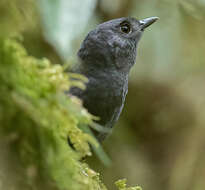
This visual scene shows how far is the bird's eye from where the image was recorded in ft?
10.9

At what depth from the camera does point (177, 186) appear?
19.4 feet

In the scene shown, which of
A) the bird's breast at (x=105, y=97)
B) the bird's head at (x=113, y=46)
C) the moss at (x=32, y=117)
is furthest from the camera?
the bird's head at (x=113, y=46)

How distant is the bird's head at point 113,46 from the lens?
9.75ft

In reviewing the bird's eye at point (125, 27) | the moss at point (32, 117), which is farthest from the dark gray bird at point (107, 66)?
the moss at point (32, 117)

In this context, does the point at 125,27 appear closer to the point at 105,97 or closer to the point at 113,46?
the point at 113,46

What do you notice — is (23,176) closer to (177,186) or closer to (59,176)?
(59,176)

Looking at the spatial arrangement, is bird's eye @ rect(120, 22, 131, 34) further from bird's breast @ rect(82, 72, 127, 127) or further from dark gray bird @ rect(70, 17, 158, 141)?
bird's breast @ rect(82, 72, 127, 127)

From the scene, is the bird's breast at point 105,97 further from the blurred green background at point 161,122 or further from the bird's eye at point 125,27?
the blurred green background at point 161,122

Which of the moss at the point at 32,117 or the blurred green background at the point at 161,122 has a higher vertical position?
the blurred green background at the point at 161,122

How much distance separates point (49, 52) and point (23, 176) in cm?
398

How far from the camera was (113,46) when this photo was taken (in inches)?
122

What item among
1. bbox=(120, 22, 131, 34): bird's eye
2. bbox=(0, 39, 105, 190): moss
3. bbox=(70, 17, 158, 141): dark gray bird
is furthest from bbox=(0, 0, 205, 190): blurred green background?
bbox=(0, 39, 105, 190): moss

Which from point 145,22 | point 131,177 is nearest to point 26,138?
point 145,22

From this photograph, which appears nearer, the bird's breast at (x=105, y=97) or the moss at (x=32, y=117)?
the moss at (x=32, y=117)
